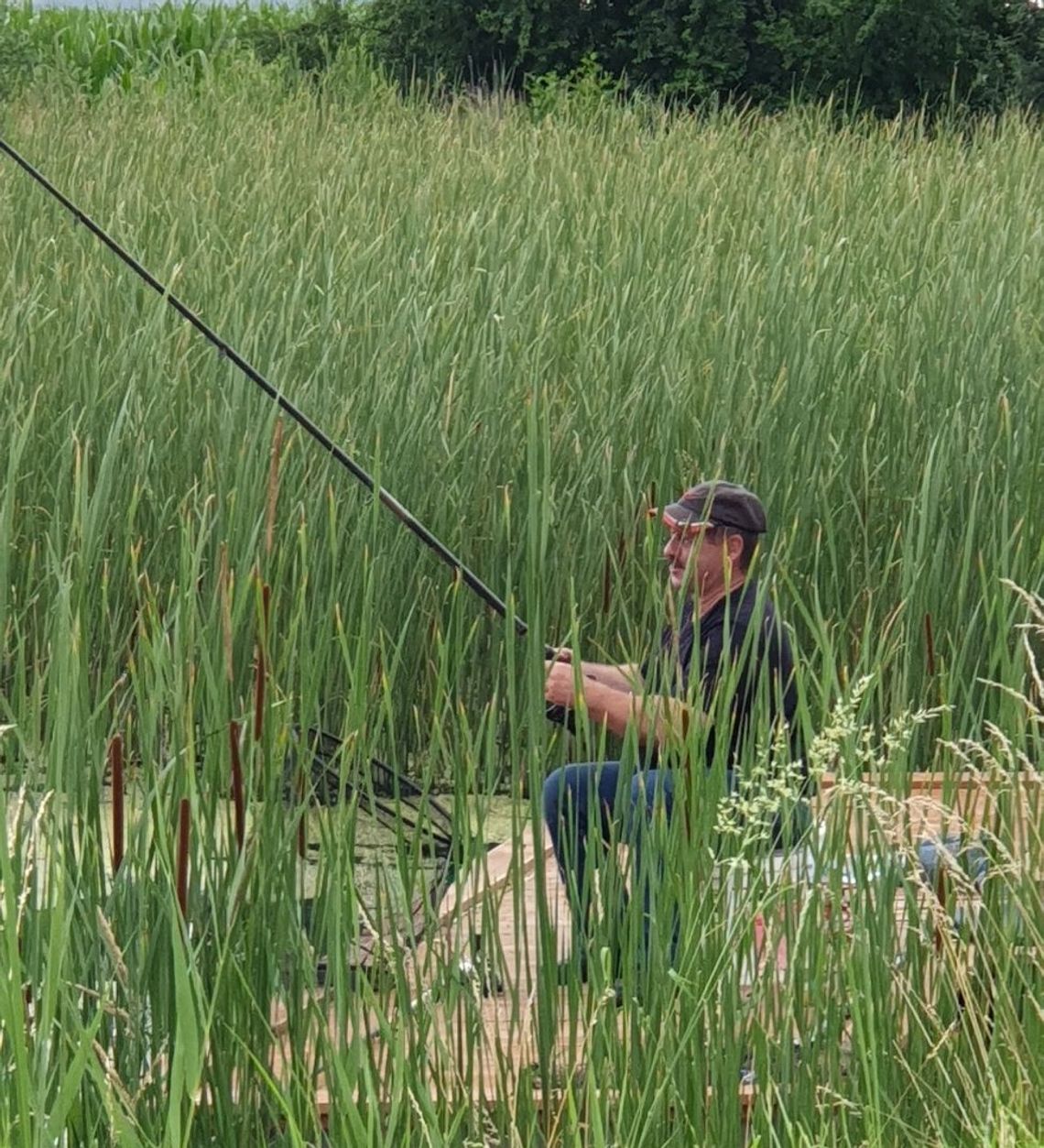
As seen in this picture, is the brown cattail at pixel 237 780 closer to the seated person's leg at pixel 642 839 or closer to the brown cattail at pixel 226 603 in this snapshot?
the brown cattail at pixel 226 603

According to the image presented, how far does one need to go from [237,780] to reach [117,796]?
0.11 metres

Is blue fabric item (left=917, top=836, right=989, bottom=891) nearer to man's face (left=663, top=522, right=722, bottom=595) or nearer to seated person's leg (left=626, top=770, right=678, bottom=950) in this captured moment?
seated person's leg (left=626, top=770, right=678, bottom=950)

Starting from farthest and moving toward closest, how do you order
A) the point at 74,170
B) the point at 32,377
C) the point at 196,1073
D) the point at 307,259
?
the point at 74,170 < the point at 307,259 < the point at 32,377 < the point at 196,1073

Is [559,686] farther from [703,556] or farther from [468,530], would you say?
[468,530]

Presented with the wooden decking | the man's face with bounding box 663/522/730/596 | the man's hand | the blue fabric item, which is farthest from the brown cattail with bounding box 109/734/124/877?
the man's face with bounding box 663/522/730/596

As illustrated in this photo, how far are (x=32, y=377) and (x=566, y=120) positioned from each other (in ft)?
19.5

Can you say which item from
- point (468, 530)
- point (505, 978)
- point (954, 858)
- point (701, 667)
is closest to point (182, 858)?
point (505, 978)

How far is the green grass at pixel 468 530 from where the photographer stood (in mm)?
1845

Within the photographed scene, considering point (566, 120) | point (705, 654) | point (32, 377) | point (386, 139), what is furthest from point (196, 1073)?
point (566, 120)

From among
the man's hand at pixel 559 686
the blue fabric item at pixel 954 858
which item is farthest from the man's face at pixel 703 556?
the blue fabric item at pixel 954 858

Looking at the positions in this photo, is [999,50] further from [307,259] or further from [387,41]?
[307,259]

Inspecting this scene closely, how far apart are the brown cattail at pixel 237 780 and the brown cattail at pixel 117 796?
0.10 m

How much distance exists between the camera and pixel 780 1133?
201 cm

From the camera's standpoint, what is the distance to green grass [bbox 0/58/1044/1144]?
6.05ft
